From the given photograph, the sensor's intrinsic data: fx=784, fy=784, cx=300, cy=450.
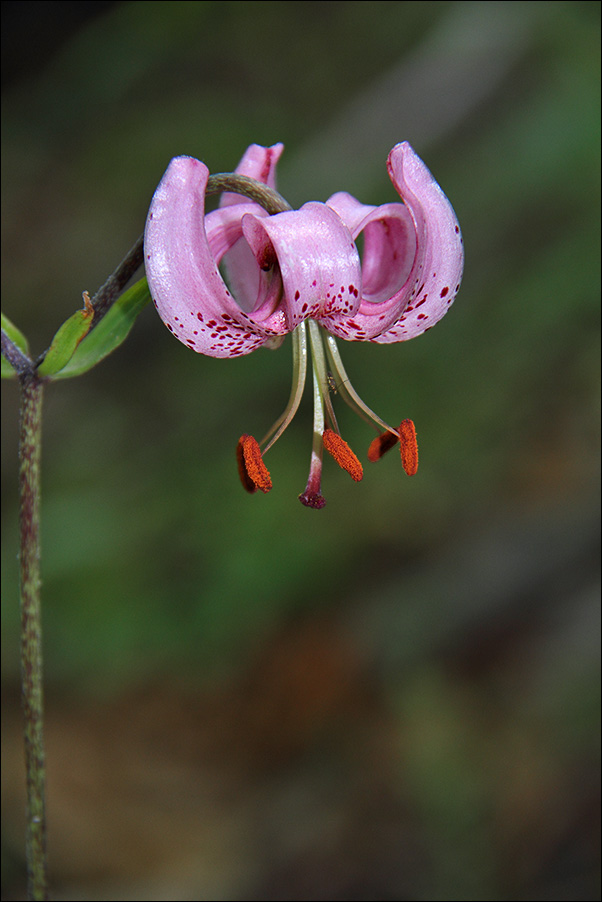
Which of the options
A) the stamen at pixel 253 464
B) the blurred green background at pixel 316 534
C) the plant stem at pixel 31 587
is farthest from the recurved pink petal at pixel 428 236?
the blurred green background at pixel 316 534

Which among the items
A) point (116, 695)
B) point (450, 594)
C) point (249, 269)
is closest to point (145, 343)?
point (116, 695)

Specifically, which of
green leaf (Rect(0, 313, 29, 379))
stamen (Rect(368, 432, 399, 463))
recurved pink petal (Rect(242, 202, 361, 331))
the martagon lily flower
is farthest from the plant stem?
stamen (Rect(368, 432, 399, 463))

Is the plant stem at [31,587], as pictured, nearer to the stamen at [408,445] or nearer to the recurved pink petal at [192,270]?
the recurved pink petal at [192,270]

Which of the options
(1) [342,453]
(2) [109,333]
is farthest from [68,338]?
(1) [342,453]

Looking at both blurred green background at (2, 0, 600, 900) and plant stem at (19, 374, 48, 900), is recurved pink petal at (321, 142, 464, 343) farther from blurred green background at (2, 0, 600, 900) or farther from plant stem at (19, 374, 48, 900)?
blurred green background at (2, 0, 600, 900)

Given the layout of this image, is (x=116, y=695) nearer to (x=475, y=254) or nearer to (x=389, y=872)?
(x=389, y=872)
